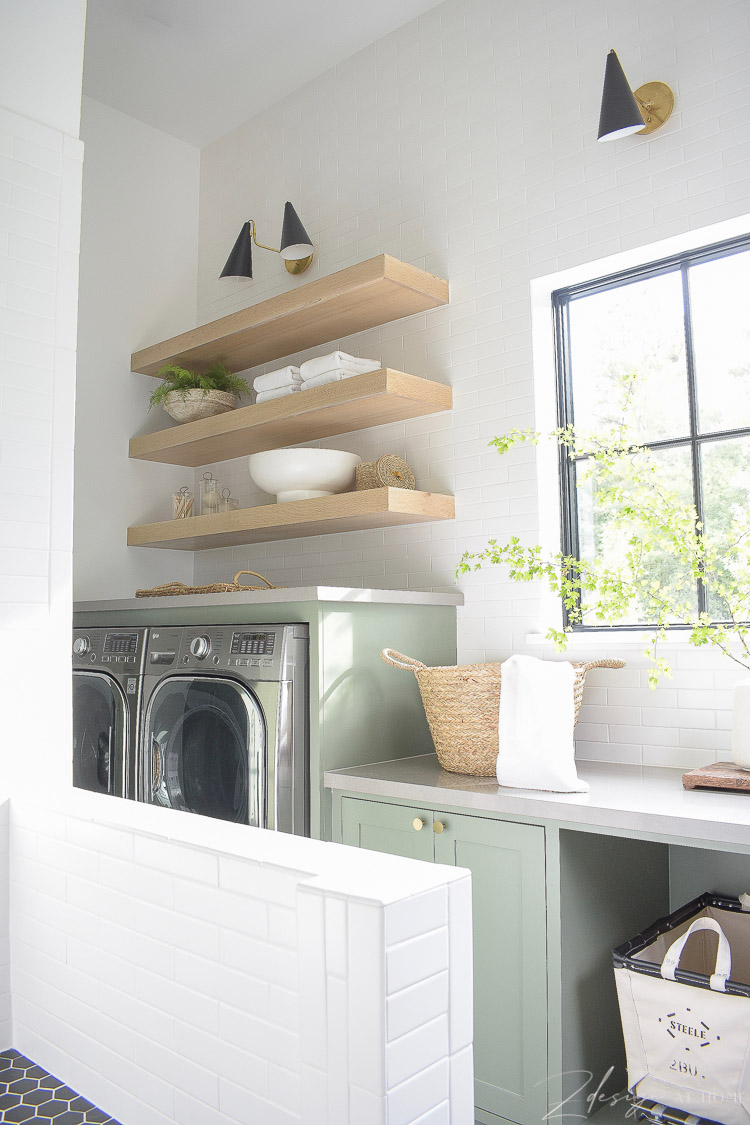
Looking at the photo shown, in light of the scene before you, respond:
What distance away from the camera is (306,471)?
2.97 metres

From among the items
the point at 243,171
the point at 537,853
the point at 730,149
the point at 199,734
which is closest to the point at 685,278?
the point at 730,149

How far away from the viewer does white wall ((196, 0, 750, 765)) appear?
7.73 ft

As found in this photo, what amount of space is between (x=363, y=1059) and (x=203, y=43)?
11.5ft

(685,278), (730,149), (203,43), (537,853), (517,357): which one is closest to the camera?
(537,853)

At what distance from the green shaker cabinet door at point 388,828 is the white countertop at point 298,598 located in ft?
1.81

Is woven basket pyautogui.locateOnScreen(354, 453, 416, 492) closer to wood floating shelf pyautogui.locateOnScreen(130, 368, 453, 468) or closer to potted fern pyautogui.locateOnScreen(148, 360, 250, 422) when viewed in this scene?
wood floating shelf pyautogui.locateOnScreen(130, 368, 453, 468)

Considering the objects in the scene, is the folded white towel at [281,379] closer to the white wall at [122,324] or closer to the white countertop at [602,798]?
the white wall at [122,324]

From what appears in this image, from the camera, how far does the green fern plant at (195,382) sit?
3449 millimetres

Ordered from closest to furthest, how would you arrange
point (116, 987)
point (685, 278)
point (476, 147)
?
point (116, 987), point (685, 278), point (476, 147)

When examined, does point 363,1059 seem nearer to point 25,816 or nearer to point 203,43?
point 25,816

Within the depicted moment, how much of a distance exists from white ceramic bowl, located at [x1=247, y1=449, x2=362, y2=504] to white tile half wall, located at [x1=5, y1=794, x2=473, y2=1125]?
1.78m

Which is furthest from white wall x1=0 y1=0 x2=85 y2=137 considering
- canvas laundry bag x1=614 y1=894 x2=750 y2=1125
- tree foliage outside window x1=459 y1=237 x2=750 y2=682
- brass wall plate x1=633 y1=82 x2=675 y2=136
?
canvas laundry bag x1=614 y1=894 x2=750 y2=1125

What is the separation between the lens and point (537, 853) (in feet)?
6.20

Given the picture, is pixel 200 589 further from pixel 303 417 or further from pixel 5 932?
pixel 5 932
